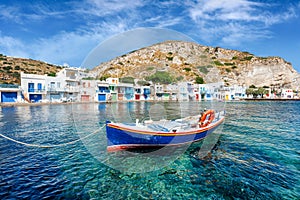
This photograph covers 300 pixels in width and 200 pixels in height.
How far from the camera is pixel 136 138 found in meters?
7.89

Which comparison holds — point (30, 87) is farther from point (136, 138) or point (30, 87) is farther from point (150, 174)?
point (150, 174)

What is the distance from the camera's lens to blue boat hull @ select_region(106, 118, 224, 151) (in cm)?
767

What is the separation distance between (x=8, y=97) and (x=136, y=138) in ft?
132

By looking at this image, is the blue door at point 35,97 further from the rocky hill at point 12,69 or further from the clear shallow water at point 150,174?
the clear shallow water at point 150,174

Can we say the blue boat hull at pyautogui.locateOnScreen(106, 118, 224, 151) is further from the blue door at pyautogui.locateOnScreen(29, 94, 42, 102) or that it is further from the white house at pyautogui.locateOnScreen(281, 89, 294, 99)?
the white house at pyautogui.locateOnScreen(281, 89, 294, 99)

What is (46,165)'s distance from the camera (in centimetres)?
700

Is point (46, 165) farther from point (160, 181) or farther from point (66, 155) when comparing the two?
point (160, 181)

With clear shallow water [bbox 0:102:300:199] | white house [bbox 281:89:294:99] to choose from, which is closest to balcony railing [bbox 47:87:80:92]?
clear shallow water [bbox 0:102:300:199]

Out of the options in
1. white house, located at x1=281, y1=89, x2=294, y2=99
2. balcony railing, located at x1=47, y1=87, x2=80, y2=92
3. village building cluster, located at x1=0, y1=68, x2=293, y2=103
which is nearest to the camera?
village building cluster, located at x1=0, y1=68, x2=293, y2=103

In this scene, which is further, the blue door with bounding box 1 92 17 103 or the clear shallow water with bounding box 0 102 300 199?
the blue door with bounding box 1 92 17 103

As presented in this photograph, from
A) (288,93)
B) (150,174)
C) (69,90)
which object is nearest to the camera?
(150,174)

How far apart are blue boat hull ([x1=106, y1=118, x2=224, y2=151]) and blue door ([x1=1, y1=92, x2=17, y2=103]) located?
1534 inches

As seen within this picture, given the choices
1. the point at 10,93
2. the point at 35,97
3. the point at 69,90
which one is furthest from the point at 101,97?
the point at 10,93

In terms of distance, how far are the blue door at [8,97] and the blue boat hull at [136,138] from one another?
128 feet
